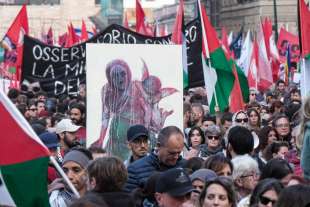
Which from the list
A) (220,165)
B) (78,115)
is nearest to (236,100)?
(78,115)

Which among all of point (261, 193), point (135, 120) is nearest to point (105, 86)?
point (135, 120)

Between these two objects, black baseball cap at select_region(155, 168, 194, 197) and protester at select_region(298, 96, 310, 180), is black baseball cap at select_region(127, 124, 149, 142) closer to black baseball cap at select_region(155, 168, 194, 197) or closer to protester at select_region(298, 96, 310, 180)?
protester at select_region(298, 96, 310, 180)

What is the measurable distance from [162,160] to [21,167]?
279 cm

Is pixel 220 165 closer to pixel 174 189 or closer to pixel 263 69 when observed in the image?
pixel 174 189

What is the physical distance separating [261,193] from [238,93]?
27.7 feet

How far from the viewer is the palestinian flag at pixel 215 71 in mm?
15445

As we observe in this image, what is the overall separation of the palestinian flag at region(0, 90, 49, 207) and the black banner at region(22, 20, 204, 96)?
1068cm

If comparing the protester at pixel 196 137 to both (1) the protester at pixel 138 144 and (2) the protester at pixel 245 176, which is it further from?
(2) the protester at pixel 245 176

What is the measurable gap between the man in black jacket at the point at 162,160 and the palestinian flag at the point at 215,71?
19.8ft

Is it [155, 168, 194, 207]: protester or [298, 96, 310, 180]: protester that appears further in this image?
[298, 96, 310, 180]: protester

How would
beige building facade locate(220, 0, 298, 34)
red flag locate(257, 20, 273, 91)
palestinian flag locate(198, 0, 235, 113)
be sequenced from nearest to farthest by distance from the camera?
palestinian flag locate(198, 0, 235, 113)
red flag locate(257, 20, 273, 91)
beige building facade locate(220, 0, 298, 34)

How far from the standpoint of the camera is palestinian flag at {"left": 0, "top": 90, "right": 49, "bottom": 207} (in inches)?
252

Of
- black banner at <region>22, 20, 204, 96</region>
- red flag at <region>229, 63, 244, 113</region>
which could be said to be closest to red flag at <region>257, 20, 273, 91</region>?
black banner at <region>22, 20, 204, 96</region>

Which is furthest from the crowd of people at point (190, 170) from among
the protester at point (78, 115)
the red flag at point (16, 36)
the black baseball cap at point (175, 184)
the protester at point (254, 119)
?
the red flag at point (16, 36)
